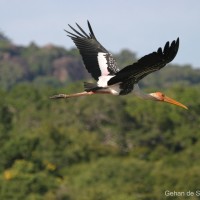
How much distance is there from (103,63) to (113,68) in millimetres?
181

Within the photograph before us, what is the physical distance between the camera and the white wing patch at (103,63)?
1519cm

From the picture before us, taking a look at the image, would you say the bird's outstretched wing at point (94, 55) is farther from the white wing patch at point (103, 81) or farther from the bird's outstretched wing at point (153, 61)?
the bird's outstretched wing at point (153, 61)

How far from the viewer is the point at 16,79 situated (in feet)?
415

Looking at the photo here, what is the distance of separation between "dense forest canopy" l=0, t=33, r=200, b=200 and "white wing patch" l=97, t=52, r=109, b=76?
19.9 meters

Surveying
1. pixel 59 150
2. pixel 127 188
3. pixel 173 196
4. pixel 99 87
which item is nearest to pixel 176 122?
pixel 59 150

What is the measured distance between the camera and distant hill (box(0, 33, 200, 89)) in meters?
130

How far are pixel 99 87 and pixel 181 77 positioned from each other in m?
120

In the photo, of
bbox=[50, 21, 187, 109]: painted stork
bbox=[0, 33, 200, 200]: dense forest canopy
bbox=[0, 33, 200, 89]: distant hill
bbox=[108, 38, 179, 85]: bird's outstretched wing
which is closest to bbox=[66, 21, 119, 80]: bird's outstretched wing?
bbox=[50, 21, 187, 109]: painted stork

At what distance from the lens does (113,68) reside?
15.4m

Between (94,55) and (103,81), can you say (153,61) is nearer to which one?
(103,81)

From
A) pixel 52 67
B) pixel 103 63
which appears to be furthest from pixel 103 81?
pixel 52 67

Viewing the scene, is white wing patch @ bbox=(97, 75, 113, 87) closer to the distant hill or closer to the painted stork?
the painted stork

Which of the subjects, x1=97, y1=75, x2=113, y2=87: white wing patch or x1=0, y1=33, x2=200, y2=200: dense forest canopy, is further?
x1=0, y1=33, x2=200, y2=200: dense forest canopy

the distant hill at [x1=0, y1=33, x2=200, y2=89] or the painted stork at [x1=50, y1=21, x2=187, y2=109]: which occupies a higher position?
the distant hill at [x1=0, y1=33, x2=200, y2=89]
